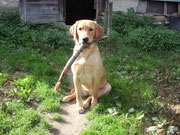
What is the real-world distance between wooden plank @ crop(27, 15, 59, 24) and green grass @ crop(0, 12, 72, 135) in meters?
0.25

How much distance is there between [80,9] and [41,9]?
160 inches

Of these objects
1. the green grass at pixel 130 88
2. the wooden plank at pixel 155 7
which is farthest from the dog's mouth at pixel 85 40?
the wooden plank at pixel 155 7

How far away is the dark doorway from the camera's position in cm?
1205

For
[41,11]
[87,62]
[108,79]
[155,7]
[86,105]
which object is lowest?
[86,105]

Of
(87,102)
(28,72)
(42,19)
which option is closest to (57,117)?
(87,102)

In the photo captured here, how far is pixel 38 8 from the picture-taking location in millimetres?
8734

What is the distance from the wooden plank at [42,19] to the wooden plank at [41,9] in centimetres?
15

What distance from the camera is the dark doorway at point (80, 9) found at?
1205 cm

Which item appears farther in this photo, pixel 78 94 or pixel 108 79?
pixel 108 79

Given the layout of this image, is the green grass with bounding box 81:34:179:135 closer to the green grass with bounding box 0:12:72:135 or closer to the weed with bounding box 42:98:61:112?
the weed with bounding box 42:98:61:112

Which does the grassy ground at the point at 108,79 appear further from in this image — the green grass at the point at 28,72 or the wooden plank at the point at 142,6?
the wooden plank at the point at 142,6

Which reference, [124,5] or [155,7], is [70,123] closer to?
[124,5]

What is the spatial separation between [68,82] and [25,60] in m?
1.61

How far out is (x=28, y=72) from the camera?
577 centimetres
